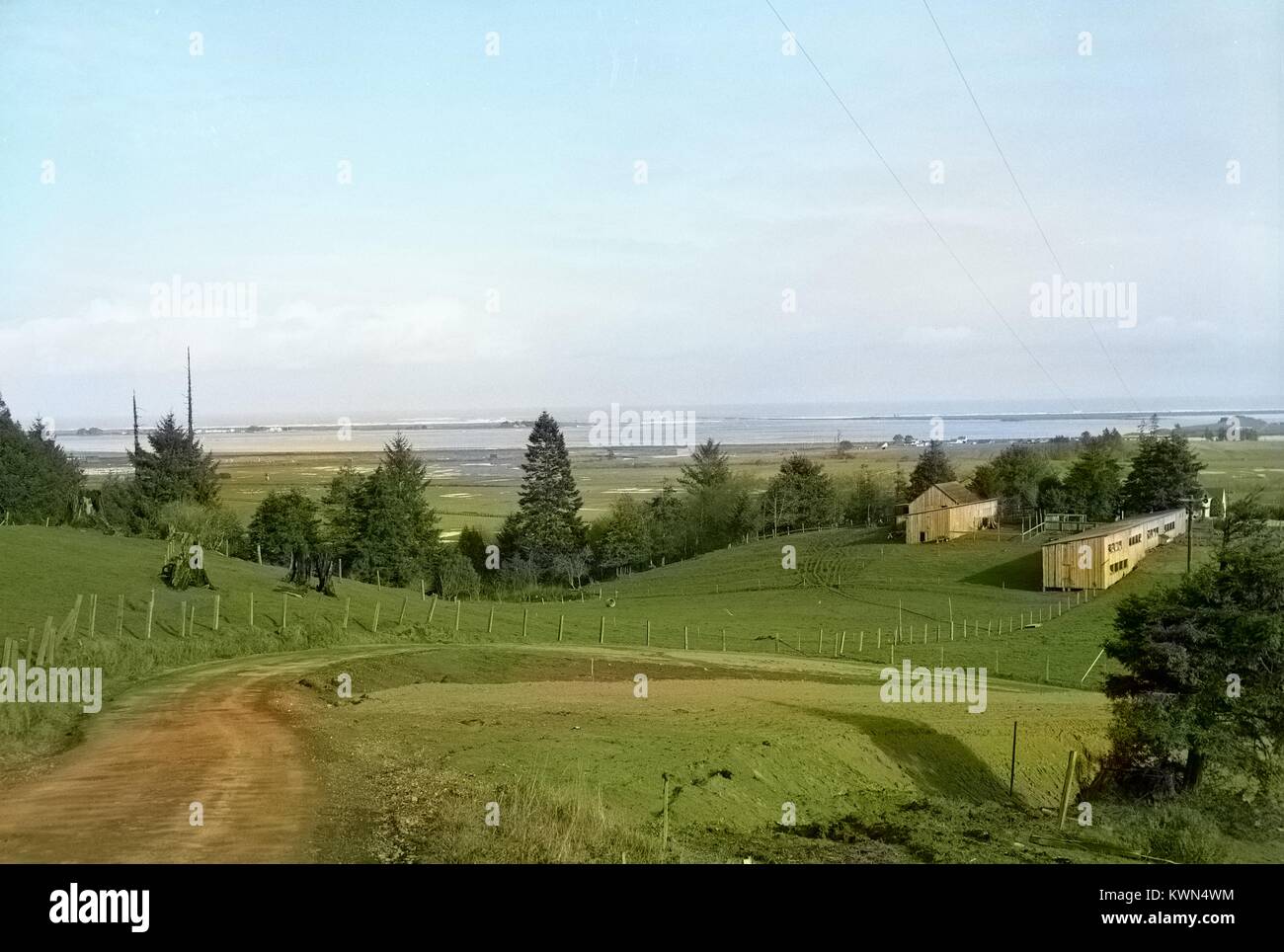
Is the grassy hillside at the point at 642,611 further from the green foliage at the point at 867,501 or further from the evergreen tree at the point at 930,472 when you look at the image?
the evergreen tree at the point at 930,472

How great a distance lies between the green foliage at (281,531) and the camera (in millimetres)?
57031

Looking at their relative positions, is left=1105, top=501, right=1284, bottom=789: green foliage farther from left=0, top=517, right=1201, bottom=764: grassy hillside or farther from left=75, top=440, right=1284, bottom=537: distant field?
left=75, top=440, right=1284, bottom=537: distant field

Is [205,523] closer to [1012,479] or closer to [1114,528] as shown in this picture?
[1114,528]

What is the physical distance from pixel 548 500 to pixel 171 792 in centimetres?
6455

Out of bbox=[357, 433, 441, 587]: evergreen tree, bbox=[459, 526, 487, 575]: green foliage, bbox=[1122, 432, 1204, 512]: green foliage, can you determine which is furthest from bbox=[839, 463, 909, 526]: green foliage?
bbox=[357, 433, 441, 587]: evergreen tree

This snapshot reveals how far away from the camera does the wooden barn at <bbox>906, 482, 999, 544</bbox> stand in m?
58.9

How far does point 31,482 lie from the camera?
2235 inches

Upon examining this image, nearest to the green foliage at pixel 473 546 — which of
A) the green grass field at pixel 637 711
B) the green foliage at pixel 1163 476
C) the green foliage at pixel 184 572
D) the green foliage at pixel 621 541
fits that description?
the green foliage at pixel 621 541

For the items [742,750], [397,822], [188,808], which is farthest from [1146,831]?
[188,808]

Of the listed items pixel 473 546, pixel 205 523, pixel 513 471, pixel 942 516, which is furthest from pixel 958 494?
pixel 513 471

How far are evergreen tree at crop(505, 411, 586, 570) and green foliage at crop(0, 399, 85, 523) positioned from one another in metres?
26.7

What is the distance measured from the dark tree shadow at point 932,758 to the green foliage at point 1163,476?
38242mm
